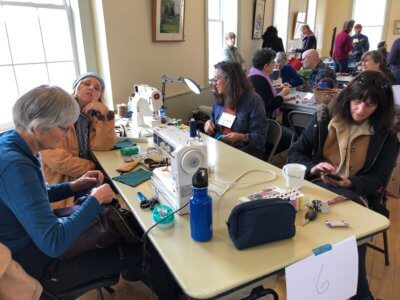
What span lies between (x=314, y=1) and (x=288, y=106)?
586 centimetres

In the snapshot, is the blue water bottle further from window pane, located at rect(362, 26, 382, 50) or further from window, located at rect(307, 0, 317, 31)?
window pane, located at rect(362, 26, 382, 50)

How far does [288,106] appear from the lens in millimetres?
3371

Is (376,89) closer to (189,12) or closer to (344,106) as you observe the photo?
(344,106)

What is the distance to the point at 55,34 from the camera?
2.86 metres

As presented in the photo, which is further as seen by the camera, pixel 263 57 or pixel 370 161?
pixel 263 57

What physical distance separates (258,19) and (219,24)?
928 mm

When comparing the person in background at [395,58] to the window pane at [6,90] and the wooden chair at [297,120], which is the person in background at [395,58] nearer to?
the wooden chair at [297,120]

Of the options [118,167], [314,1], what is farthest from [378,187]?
[314,1]

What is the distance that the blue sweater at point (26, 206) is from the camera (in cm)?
96

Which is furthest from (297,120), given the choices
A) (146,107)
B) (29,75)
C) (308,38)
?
(308,38)

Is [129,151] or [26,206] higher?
[26,206]

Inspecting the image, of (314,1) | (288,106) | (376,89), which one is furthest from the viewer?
(314,1)

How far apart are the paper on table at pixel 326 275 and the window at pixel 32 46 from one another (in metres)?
2.43

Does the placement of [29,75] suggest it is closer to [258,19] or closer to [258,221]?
[258,221]
